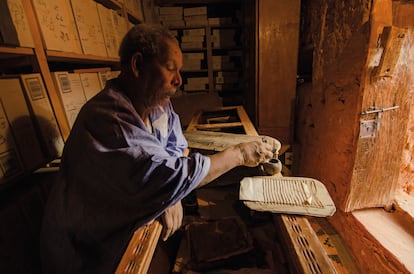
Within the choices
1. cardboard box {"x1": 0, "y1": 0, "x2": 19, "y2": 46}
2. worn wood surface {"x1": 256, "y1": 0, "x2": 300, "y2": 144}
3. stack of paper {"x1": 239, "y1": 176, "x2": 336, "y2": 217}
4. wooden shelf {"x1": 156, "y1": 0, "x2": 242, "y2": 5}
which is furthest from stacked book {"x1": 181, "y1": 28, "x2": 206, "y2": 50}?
stack of paper {"x1": 239, "y1": 176, "x2": 336, "y2": 217}

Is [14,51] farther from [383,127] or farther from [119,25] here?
[383,127]

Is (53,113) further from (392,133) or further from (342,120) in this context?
(392,133)

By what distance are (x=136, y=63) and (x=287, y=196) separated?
2.45ft

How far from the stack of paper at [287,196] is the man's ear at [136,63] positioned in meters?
0.61

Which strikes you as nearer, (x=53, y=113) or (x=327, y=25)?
(x=53, y=113)

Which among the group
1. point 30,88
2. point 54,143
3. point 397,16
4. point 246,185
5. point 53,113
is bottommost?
point 246,185

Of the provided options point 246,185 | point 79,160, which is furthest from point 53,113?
point 246,185

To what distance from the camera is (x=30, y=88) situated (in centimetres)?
80

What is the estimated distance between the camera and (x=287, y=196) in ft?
2.61

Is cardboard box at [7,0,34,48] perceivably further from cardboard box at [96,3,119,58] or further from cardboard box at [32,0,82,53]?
cardboard box at [96,3,119,58]

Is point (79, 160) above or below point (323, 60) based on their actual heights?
below

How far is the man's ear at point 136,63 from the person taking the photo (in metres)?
0.70

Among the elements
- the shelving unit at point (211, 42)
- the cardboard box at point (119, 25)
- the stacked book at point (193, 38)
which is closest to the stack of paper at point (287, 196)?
the cardboard box at point (119, 25)

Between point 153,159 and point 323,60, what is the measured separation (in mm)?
1655
